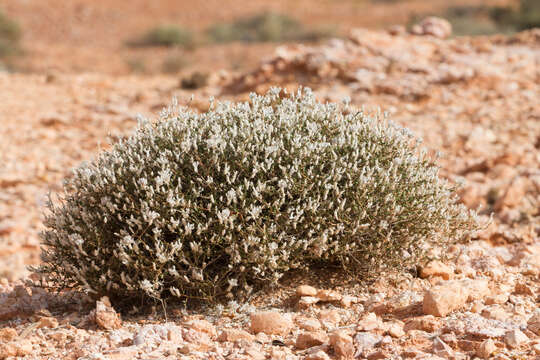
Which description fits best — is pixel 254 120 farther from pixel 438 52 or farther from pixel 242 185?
pixel 438 52

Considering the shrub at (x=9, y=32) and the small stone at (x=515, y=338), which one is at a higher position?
the shrub at (x=9, y=32)

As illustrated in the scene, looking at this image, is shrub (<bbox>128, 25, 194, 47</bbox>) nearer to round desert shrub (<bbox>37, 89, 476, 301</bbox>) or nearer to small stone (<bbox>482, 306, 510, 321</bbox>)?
round desert shrub (<bbox>37, 89, 476, 301</bbox>)

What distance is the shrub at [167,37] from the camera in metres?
25.5

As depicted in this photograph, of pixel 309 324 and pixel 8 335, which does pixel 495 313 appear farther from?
pixel 8 335

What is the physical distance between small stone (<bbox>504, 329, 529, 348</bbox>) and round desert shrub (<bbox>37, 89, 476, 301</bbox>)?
0.89 m

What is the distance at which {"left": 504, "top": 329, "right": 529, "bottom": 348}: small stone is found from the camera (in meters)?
3.22

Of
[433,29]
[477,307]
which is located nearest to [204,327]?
[477,307]

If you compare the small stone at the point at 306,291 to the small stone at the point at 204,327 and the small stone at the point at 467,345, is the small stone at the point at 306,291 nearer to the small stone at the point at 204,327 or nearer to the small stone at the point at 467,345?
the small stone at the point at 204,327

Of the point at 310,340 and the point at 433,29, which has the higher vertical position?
the point at 433,29

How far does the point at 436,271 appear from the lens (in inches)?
170

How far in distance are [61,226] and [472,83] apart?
7.49 metres

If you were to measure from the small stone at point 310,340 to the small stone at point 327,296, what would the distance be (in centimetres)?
49

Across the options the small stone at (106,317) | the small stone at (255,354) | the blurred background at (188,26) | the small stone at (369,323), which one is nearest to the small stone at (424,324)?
the small stone at (369,323)

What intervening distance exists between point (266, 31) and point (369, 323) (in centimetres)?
2430
